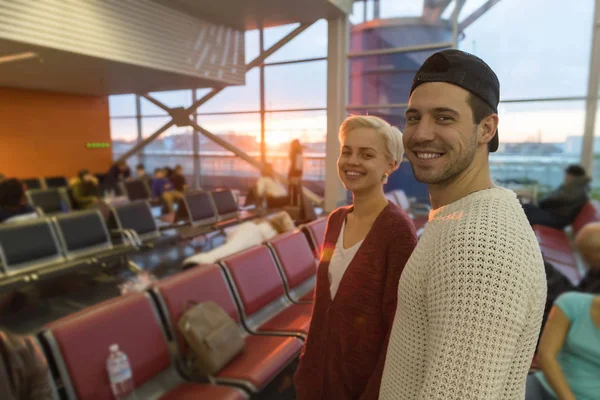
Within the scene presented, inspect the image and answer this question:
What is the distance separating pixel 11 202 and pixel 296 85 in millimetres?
7238

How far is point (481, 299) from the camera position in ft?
1.99

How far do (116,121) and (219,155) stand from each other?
5.34 meters

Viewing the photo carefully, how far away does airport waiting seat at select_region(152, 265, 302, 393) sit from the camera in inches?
88.5

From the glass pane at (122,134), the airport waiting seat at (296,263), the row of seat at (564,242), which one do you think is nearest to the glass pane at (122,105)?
the glass pane at (122,134)

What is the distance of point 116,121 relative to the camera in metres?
14.6

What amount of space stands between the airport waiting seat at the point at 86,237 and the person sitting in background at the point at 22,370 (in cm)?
338

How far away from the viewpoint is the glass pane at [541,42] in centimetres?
648

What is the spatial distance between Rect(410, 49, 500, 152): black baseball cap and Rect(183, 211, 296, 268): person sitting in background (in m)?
2.50

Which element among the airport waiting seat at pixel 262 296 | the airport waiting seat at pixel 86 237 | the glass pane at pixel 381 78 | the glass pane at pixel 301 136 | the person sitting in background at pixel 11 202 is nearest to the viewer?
the airport waiting seat at pixel 262 296

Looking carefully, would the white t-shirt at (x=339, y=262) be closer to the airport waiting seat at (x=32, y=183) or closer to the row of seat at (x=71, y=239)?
the row of seat at (x=71, y=239)

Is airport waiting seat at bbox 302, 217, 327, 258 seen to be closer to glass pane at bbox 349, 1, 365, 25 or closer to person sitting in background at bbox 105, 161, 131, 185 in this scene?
glass pane at bbox 349, 1, 365, 25

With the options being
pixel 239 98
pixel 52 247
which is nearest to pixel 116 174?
pixel 239 98

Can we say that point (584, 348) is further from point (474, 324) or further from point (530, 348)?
point (474, 324)

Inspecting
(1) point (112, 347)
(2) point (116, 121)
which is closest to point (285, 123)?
(2) point (116, 121)
